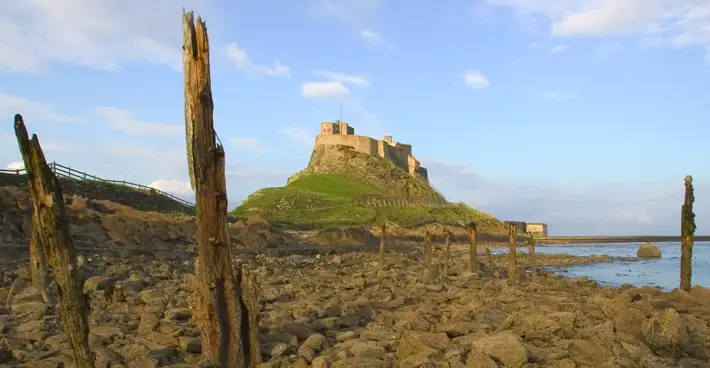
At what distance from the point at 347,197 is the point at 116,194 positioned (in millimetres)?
54729

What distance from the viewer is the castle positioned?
130 m

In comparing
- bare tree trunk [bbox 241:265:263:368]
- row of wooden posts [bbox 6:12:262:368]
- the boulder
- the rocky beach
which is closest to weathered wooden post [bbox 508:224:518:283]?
the rocky beach

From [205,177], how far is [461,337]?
4.69 metres

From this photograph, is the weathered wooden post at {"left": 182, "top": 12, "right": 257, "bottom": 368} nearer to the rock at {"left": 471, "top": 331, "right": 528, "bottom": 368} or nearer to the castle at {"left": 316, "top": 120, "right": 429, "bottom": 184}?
the rock at {"left": 471, "top": 331, "right": 528, "bottom": 368}

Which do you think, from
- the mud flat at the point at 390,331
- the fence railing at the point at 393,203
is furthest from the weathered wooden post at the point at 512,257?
the fence railing at the point at 393,203

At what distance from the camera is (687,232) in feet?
75.7

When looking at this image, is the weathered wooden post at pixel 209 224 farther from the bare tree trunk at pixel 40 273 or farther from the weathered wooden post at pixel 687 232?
the weathered wooden post at pixel 687 232

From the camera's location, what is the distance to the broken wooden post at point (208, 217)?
27.3 ft

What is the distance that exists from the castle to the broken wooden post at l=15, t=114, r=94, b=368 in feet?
398

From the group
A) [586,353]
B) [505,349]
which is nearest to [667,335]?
[586,353]

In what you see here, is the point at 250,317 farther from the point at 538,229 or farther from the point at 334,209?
the point at 538,229

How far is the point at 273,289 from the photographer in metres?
16.4

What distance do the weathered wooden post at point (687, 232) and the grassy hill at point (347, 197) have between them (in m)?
50.0

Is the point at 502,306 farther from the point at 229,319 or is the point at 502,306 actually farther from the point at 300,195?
the point at 300,195
